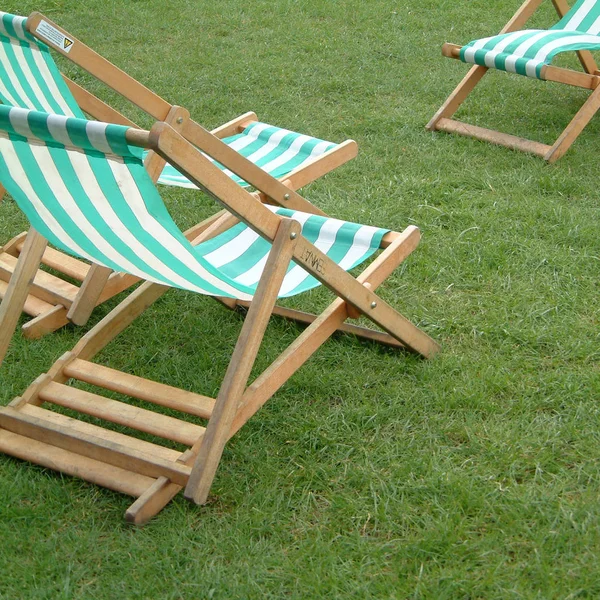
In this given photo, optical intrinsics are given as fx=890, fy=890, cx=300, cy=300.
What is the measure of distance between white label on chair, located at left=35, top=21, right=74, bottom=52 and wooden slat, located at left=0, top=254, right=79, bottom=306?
81cm

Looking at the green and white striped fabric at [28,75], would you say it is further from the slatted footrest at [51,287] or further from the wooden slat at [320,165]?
the wooden slat at [320,165]

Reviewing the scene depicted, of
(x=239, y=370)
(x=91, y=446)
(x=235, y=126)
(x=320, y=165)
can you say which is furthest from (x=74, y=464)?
(x=235, y=126)

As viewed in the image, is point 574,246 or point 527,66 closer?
point 574,246

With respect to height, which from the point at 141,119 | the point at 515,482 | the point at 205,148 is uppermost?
the point at 205,148

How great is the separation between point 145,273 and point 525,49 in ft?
9.49

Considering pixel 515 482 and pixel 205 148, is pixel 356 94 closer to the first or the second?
pixel 205 148

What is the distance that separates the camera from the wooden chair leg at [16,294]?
8.85 feet

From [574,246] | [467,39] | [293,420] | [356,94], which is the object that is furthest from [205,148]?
[467,39]

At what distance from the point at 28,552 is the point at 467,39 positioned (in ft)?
16.1

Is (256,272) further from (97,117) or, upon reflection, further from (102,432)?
(97,117)

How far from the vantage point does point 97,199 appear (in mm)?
2258

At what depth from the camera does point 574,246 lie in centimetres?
364

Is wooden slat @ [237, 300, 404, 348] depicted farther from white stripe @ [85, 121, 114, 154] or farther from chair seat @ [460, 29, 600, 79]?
chair seat @ [460, 29, 600, 79]

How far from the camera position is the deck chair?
2139mm
